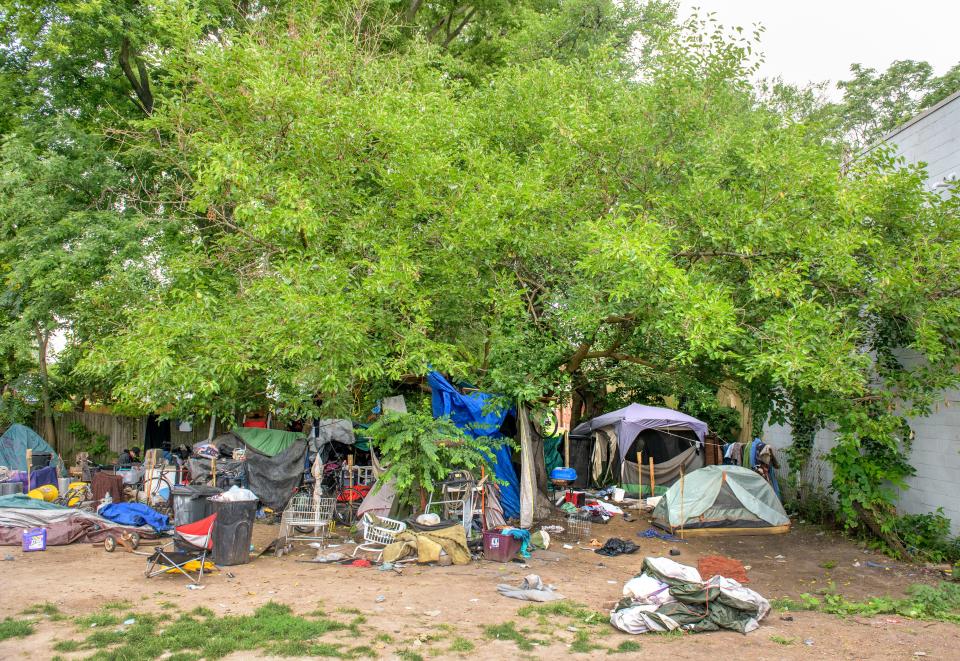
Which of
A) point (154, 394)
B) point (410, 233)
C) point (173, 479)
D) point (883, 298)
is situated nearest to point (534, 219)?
point (410, 233)

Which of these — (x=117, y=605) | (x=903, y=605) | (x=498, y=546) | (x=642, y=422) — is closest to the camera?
(x=117, y=605)

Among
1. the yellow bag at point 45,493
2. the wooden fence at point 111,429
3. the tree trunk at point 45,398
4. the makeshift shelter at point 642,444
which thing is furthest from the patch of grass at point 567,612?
the tree trunk at point 45,398

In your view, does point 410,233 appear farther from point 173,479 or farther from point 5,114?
point 5,114

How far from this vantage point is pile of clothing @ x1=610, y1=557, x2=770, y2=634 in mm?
6699

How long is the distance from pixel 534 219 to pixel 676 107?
2.74m

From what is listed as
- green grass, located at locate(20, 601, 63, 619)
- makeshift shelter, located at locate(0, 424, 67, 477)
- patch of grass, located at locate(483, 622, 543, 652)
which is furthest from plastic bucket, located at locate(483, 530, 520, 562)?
makeshift shelter, located at locate(0, 424, 67, 477)

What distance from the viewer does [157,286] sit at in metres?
11.5

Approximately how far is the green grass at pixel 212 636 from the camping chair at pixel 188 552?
4.74 ft

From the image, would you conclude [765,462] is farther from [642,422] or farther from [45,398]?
[45,398]

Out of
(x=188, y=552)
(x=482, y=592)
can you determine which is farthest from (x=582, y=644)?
(x=188, y=552)

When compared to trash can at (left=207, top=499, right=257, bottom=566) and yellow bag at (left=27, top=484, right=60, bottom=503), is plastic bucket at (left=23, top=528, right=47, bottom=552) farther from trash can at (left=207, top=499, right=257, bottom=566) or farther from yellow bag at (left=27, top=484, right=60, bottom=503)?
trash can at (left=207, top=499, right=257, bottom=566)

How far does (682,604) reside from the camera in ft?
22.6

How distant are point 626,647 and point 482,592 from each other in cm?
226

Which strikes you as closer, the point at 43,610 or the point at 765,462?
the point at 43,610
